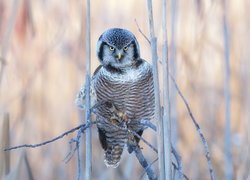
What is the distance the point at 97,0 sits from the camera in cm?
277

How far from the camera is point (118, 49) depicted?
188cm

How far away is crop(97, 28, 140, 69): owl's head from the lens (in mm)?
1837

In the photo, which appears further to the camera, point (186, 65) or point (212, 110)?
point (212, 110)

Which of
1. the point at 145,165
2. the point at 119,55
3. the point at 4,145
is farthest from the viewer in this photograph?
the point at 119,55

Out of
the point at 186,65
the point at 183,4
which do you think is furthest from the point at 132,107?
the point at 183,4

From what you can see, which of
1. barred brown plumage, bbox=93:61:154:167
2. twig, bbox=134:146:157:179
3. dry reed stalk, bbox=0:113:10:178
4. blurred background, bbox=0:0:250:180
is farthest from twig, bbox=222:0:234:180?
dry reed stalk, bbox=0:113:10:178

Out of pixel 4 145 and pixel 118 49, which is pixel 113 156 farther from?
pixel 4 145

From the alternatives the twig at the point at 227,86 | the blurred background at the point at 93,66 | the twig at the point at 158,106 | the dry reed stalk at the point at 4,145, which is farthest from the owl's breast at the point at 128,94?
the twig at the point at 158,106

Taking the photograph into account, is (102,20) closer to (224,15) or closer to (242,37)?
(242,37)

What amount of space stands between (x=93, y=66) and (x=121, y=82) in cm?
115

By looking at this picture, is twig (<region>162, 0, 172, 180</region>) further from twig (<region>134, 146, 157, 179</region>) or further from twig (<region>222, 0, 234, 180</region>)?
twig (<region>222, 0, 234, 180</region>)

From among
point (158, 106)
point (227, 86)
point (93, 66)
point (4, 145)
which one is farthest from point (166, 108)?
point (93, 66)

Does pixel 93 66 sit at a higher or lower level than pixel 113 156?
higher

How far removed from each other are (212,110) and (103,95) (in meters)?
0.81
